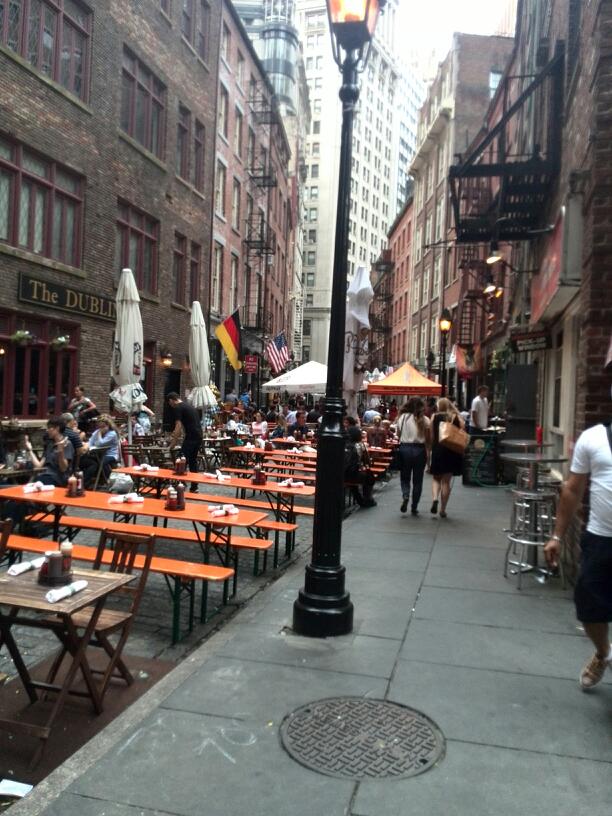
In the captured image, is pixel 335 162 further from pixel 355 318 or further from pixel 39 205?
pixel 355 318

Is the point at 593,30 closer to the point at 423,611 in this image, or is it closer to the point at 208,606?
the point at 423,611

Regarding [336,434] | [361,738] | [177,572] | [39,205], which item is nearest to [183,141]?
[39,205]

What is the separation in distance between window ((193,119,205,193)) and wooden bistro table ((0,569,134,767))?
22.4 metres

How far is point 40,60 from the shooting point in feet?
49.2

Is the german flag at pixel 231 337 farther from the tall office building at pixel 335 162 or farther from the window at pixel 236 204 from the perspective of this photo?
the tall office building at pixel 335 162

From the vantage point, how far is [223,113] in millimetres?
27828

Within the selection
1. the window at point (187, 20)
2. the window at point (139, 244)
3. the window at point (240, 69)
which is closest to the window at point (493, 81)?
the window at point (240, 69)

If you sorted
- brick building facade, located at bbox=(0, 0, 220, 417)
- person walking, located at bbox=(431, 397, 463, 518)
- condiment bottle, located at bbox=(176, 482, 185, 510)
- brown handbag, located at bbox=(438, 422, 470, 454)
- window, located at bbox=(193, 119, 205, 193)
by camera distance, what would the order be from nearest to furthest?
condiment bottle, located at bbox=(176, 482, 185, 510) → brown handbag, located at bbox=(438, 422, 470, 454) → person walking, located at bbox=(431, 397, 463, 518) → brick building facade, located at bbox=(0, 0, 220, 417) → window, located at bbox=(193, 119, 205, 193)

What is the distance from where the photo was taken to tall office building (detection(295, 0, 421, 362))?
10112cm

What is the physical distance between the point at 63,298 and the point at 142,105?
7934 mm

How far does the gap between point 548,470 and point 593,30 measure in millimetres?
5948

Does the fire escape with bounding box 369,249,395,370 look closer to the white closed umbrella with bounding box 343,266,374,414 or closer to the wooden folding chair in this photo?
the white closed umbrella with bounding box 343,266,374,414

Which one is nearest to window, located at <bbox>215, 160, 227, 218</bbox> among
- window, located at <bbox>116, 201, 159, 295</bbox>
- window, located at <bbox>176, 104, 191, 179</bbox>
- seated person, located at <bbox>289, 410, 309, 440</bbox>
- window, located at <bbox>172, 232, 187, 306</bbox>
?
window, located at <bbox>176, 104, 191, 179</bbox>

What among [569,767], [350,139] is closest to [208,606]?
[569,767]
